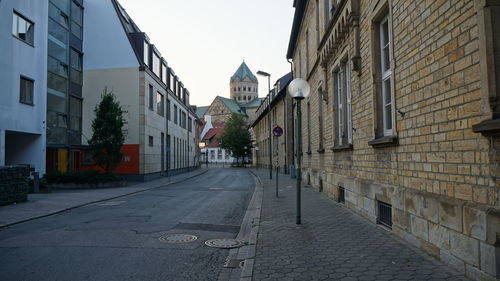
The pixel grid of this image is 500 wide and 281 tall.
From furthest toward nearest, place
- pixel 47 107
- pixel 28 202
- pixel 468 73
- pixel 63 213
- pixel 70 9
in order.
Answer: pixel 70 9 < pixel 47 107 < pixel 28 202 < pixel 63 213 < pixel 468 73

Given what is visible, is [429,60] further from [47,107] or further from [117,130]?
[47,107]

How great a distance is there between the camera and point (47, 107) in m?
21.0

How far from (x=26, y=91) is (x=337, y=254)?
1869 centimetres

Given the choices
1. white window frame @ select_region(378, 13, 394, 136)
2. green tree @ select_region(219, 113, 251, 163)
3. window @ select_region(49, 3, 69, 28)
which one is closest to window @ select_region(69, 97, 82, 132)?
window @ select_region(49, 3, 69, 28)

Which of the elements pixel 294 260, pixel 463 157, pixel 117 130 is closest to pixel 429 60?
pixel 463 157

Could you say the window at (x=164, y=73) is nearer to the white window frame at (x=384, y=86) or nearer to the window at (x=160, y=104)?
the window at (x=160, y=104)

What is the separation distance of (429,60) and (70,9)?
2387 cm

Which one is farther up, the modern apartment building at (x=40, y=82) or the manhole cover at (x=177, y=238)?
the modern apartment building at (x=40, y=82)

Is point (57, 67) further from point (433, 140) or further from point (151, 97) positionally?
point (433, 140)

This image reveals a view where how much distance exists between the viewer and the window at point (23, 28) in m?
18.0

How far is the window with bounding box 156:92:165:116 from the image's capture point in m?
29.9

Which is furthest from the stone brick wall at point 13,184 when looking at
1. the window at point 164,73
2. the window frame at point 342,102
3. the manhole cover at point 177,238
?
the window at point 164,73

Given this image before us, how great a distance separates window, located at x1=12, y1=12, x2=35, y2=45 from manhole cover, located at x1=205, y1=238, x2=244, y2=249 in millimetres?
16577

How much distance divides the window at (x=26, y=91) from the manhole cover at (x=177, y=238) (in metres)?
15.0
